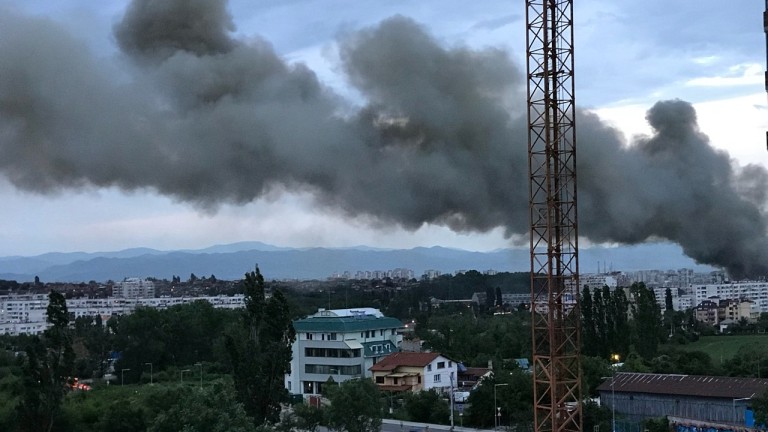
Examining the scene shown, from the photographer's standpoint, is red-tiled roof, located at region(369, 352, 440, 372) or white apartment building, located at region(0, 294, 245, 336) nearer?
red-tiled roof, located at region(369, 352, 440, 372)

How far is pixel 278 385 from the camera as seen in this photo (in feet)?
66.2

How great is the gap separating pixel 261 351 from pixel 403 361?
12346 mm

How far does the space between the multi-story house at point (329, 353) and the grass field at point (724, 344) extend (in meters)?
15.3

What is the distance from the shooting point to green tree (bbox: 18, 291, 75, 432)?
65.2ft

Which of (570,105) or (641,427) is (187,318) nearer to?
(641,427)

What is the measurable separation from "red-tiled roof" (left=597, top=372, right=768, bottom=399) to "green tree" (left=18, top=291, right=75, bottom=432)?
13648 millimetres

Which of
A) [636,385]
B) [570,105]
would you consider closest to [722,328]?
[636,385]

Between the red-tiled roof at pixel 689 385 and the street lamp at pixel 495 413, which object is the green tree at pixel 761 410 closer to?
the red-tiled roof at pixel 689 385

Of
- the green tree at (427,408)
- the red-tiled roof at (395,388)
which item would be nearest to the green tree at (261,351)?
the green tree at (427,408)

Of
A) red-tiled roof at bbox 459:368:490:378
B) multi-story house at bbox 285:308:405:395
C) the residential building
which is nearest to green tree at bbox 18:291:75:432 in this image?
multi-story house at bbox 285:308:405:395

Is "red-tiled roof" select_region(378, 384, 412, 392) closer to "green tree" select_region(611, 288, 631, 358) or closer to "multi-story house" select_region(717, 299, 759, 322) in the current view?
"green tree" select_region(611, 288, 631, 358)

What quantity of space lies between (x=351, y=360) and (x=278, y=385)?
13716 mm

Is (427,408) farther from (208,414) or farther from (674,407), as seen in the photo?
(208,414)

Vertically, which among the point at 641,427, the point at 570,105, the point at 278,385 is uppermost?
the point at 570,105
